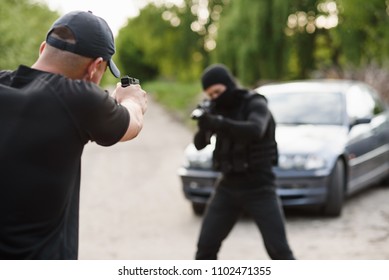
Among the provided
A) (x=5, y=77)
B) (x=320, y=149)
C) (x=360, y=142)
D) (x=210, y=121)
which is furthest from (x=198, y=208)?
(x=5, y=77)

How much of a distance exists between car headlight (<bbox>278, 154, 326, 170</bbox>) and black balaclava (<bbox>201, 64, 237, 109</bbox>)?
2.44 meters

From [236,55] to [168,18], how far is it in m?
21.5

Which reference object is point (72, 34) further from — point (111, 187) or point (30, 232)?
point (111, 187)

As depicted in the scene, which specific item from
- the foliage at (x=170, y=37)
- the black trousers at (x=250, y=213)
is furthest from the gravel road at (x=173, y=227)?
the foliage at (x=170, y=37)

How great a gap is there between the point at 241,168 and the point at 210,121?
0.40 metres

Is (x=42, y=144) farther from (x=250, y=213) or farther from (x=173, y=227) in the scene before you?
(x=173, y=227)

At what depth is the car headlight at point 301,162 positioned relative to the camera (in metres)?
7.68

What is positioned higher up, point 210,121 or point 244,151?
point 210,121

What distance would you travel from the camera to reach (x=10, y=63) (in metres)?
17.0

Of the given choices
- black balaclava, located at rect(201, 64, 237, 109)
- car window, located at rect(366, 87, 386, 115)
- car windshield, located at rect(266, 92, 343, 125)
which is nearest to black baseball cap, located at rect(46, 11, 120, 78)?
black balaclava, located at rect(201, 64, 237, 109)

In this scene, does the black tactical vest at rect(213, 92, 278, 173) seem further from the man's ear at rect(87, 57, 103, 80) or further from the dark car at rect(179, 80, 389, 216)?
the man's ear at rect(87, 57, 103, 80)

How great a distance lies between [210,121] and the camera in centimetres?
491

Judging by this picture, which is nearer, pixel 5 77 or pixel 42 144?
pixel 42 144

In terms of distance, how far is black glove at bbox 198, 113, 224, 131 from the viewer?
4.90m
